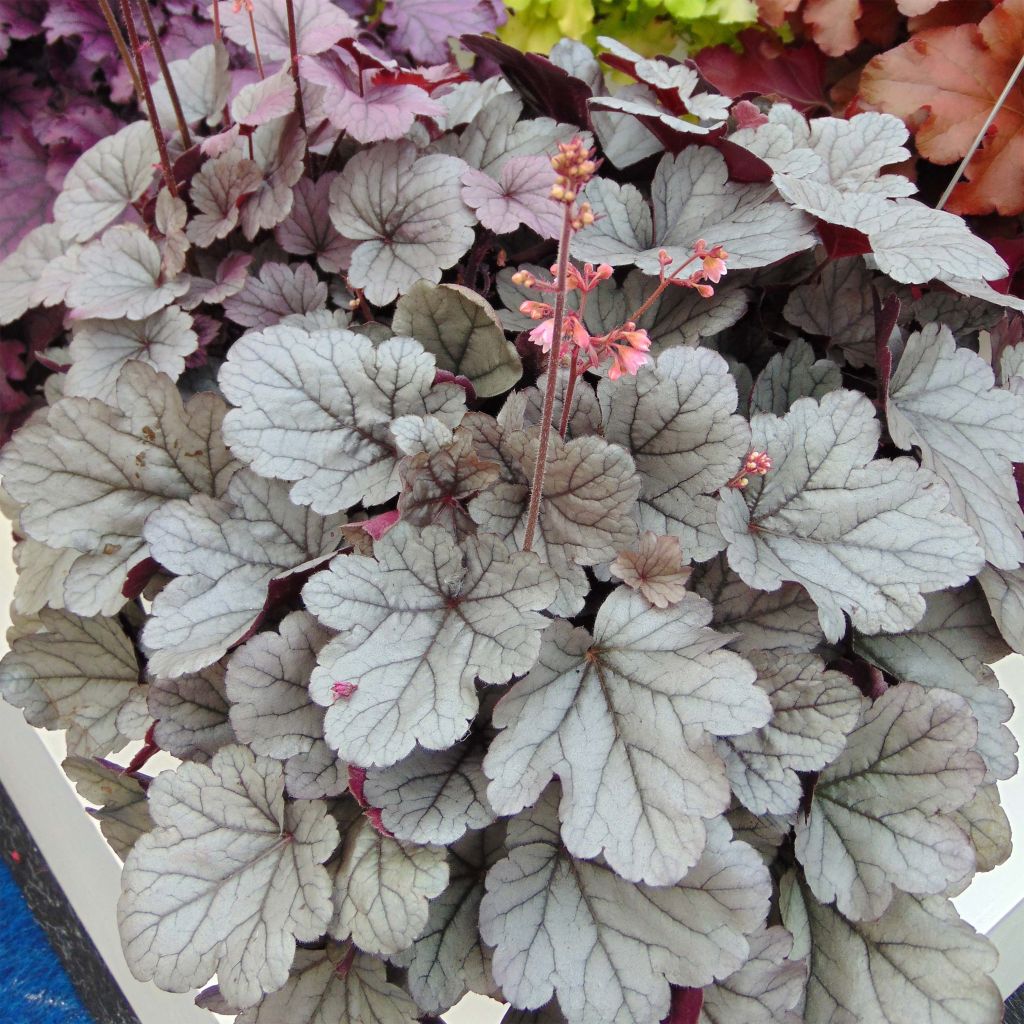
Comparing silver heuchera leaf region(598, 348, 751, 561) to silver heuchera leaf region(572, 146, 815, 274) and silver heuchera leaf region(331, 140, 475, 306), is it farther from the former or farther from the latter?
silver heuchera leaf region(331, 140, 475, 306)

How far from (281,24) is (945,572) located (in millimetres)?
985

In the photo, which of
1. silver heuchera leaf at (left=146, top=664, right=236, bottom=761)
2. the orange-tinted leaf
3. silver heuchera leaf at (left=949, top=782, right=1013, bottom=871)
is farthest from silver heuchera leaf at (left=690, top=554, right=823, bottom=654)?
the orange-tinted leaf

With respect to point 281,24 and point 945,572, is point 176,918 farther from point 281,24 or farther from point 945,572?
point 281,24

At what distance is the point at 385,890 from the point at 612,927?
0.18 meters

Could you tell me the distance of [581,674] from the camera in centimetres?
77

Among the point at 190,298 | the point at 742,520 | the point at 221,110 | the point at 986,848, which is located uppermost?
the point at 221,110

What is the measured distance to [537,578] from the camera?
741 millimetres

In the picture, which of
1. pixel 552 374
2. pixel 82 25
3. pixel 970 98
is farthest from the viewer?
pixel 82 25

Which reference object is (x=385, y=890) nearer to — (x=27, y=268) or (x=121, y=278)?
(x=121, y=278)

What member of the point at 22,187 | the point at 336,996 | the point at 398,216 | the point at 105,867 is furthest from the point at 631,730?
the point at 22,187

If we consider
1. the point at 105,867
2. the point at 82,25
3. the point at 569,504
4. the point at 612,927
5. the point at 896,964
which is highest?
the point at 82,25

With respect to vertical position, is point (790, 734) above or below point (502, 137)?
below

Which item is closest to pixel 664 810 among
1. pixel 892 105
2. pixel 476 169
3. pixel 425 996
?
pixel 425 996

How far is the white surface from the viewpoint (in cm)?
98
